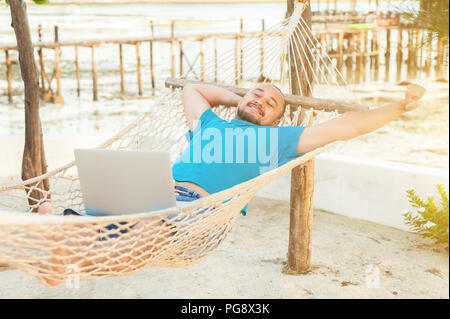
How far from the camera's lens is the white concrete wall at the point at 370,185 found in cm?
261

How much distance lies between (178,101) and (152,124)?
6.0 inches

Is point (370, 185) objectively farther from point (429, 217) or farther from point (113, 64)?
point (113, 64)

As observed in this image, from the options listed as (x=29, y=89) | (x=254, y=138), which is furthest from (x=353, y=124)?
(x=29, y=89)

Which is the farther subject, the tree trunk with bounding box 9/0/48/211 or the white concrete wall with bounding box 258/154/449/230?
the white concrete wall with bounding box 258/154/449/230

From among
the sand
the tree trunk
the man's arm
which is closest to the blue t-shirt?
the man's arm

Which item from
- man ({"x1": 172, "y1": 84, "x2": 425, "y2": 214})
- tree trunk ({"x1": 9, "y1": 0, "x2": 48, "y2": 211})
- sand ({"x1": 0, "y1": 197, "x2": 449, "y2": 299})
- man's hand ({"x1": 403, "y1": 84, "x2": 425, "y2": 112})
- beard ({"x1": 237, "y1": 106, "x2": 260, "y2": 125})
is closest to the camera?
man's hand ({"x1": 403, "y1": 84, "x2": 425, "y2": 112})

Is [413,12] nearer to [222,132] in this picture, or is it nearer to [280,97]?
[280,97]

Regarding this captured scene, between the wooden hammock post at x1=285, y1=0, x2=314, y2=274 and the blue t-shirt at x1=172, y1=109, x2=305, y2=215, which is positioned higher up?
the blue t-shirt at x1=172, y1=109, x2=305, y2=215

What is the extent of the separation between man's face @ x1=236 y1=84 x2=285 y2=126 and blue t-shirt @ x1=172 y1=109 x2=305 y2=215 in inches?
1.8

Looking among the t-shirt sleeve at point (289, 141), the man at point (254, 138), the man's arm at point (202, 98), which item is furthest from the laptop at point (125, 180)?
the man's arm at point (202, 98)

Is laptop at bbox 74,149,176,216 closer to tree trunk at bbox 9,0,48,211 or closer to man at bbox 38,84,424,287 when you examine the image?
man at bbox 38,84,424,287

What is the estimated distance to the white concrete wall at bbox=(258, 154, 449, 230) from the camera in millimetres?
2613

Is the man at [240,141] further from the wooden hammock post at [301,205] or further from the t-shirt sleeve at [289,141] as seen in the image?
the wooden hammock post at [301,205]

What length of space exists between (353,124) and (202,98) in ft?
2.38
